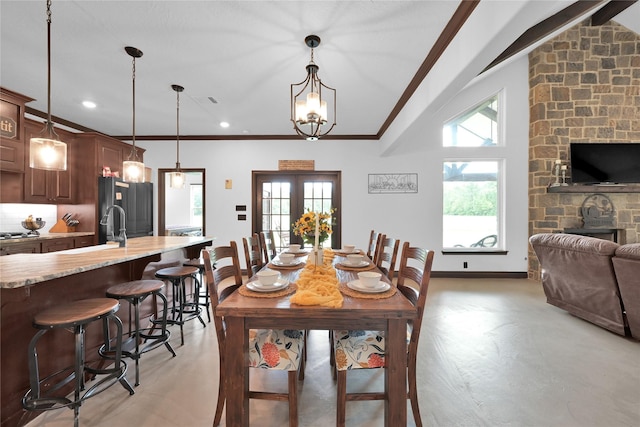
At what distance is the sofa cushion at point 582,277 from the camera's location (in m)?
2.59

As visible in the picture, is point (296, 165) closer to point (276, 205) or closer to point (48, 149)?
point (276, 205)

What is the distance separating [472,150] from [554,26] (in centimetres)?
195

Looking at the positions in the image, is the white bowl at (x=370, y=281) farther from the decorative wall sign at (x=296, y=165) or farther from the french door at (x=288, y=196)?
the decorative wall sign at (x=296, y=165)

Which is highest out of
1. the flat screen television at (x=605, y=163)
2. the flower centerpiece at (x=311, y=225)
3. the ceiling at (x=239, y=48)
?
the ceiling at (x=239, y=48)

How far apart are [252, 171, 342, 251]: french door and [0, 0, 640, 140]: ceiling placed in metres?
1.48

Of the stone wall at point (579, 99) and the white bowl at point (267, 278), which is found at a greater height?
the stone wall at point (579, 99)

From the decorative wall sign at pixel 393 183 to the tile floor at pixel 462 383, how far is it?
8.59 feet

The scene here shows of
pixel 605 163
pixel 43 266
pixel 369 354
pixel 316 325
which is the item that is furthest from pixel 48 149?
pixel 605 163

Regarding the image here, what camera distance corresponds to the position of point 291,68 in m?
2.73

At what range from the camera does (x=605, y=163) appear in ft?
15.0

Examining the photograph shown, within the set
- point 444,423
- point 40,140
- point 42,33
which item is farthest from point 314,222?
point 42,33

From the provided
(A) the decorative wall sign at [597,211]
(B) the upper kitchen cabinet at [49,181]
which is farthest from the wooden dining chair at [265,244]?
(A) the decorative wall sign at [597,211]

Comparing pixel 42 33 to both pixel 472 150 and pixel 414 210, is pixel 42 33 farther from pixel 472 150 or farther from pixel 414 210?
pixel 472 150

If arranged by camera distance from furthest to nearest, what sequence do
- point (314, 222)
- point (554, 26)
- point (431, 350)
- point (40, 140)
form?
1. point (554, 26)
2. point (431, 350)
3. point (314, 222)
4. point (40, 140)
